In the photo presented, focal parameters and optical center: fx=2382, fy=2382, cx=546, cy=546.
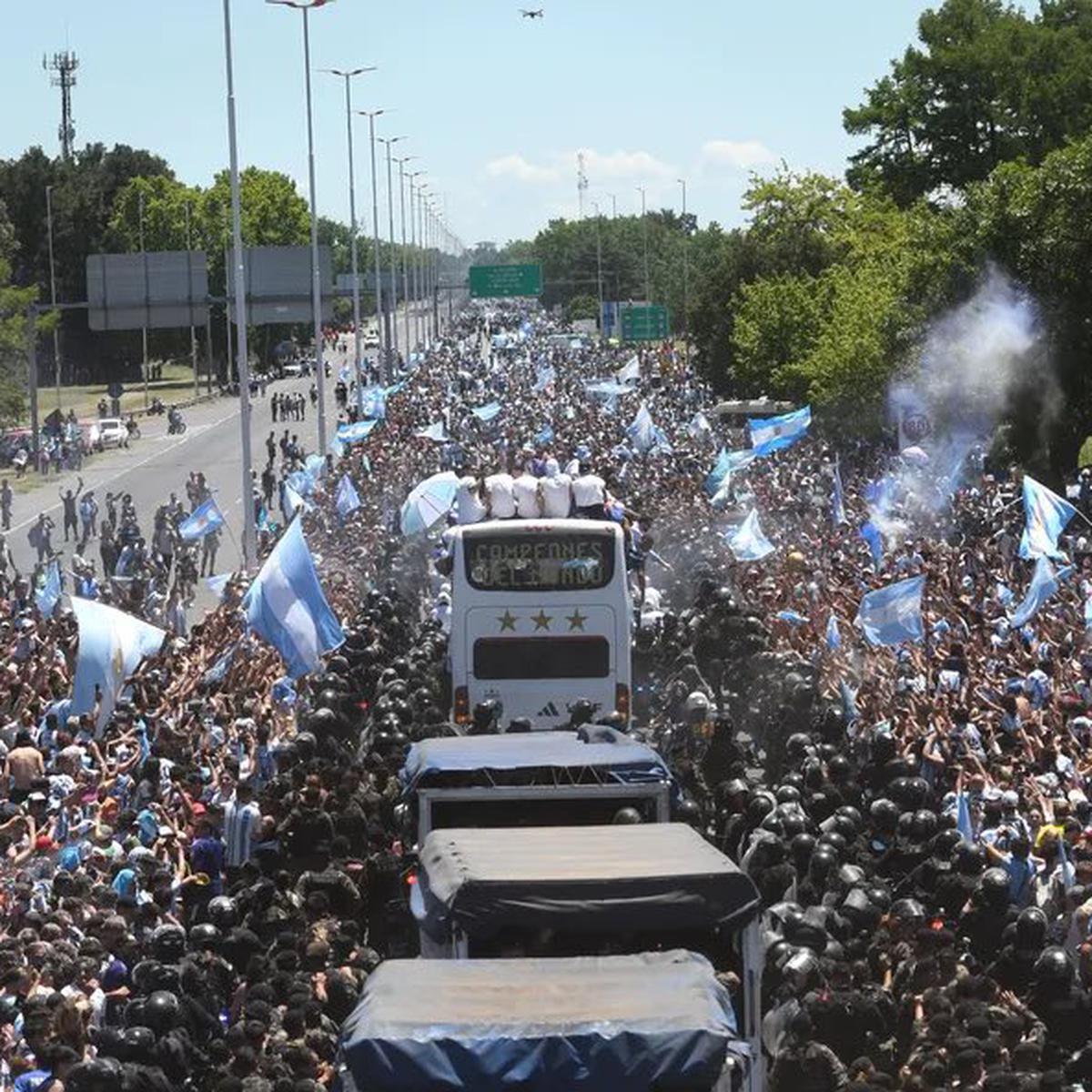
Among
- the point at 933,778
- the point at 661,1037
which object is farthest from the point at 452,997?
the point at 933,778

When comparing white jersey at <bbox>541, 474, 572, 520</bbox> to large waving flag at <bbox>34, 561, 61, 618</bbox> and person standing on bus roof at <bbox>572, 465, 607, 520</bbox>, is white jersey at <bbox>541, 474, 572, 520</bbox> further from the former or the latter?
large waving flag at <bbox>34, 561, 61, 618</bbox>

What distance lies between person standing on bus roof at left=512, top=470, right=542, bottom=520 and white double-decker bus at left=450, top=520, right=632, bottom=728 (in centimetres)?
314

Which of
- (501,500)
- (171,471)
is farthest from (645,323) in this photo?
(501,500)

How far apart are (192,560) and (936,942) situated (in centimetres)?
2581

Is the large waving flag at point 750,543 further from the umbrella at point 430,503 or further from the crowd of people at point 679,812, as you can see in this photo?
the umbrella at point 430,503

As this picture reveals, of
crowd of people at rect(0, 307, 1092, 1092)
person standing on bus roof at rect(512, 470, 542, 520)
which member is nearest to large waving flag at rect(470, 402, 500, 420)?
crowd of people at rect(0, 307, 1092, 1092)

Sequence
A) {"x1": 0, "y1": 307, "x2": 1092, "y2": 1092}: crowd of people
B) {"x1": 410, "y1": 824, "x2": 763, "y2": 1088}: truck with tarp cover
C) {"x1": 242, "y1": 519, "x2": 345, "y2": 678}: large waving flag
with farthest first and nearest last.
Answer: {"x1": 242, "y1": 519, "x2": 345, "y2": 678}: large waving flag
{"x1": 0, "y1": 307, "x2": 1092, "y2": 1092}: crowd of people
{"x1": 410, "y1": 824, "x2": 763, "y2": 1088}: truck with tarp cover

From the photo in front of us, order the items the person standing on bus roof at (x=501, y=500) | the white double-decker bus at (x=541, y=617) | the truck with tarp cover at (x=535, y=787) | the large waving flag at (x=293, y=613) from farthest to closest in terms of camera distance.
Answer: the person standing on bus roof at (x=501, y=500), the white double-decker bus at (x=541, y=617), the large waving flag at (x=293, y=613), the truck with tarp cover at (x=535, y=787)

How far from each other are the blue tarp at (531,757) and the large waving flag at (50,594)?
12379 mm

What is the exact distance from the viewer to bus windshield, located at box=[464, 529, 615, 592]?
68.7 ft

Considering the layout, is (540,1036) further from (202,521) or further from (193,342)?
(193,342)

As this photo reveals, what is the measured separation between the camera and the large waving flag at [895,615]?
814 inches

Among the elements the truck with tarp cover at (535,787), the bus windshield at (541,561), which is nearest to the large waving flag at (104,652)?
the bus windshield at (541,561)

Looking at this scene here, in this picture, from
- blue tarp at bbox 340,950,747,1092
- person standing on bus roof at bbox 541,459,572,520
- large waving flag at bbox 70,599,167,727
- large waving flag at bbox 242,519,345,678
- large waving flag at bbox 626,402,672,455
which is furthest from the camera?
large waving flag at bbox 626,402,672,455
